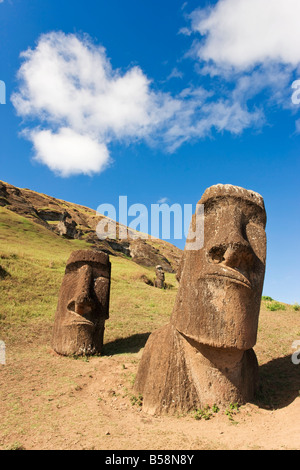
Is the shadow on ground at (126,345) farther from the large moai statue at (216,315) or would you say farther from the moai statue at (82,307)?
the large moai statue at (216,315)

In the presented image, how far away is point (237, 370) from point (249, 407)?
0.58 metres

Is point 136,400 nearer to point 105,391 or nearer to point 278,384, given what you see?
point 105,391

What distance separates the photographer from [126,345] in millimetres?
10586

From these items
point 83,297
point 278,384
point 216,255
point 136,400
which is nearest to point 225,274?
point 216,255

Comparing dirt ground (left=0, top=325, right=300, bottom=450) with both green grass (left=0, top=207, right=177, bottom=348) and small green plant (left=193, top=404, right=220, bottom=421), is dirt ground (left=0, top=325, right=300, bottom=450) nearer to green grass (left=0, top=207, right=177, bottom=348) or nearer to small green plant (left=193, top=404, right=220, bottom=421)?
small green plant (left=193, top=404, right=220, bottom=421)

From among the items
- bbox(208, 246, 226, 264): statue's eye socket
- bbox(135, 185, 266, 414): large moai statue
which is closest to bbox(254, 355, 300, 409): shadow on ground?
bbox(135, 185, 266, 414): large moai statue

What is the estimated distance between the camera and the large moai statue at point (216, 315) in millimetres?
4926

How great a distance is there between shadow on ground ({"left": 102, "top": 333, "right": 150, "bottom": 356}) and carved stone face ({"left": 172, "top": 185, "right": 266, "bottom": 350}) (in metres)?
4.77

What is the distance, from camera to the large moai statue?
4.93 m

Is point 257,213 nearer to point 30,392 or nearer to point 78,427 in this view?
point 78,427

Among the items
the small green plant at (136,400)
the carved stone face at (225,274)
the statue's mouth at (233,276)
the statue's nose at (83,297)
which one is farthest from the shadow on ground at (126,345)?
the statue's mouth at (233,276)

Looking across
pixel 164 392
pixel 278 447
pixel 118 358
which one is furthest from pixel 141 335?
pixel 278 447

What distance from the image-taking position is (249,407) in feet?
17.2

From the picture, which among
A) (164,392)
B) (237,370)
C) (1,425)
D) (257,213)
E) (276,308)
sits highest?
(257,213)
